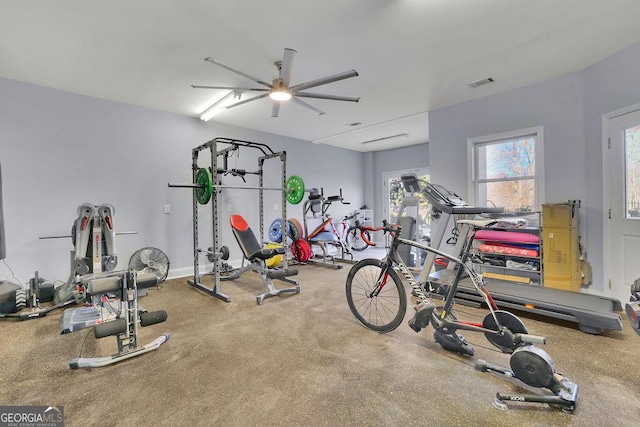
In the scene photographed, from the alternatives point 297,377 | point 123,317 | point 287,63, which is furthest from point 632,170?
point 123,317

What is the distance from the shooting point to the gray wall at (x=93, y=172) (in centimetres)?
338

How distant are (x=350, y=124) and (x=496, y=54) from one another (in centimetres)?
275

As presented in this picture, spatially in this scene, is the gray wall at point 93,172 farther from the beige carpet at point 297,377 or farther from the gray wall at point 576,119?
the gray wall at point 576,119

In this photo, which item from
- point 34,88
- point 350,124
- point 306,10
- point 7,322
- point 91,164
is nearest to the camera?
point 306,10

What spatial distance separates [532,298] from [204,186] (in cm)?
390

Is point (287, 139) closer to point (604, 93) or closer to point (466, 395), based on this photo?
point (604, 93)

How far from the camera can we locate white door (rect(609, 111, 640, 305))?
2.93 meters

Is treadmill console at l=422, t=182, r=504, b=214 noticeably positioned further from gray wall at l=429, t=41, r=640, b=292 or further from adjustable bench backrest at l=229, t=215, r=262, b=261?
adjustable bench backrest at l=229, t=215, r=262, b=261

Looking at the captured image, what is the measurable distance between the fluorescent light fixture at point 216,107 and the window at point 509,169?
3648 mm

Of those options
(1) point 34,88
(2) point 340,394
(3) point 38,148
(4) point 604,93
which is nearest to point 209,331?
(2) point 340,394

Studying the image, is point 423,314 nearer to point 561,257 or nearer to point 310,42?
point 561,257

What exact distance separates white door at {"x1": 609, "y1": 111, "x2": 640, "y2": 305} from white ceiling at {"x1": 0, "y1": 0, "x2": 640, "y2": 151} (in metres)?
0.86

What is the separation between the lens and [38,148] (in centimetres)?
351

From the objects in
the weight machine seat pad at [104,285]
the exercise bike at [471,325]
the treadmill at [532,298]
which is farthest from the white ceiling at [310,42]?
the weight machine seat pad at [104,285]
